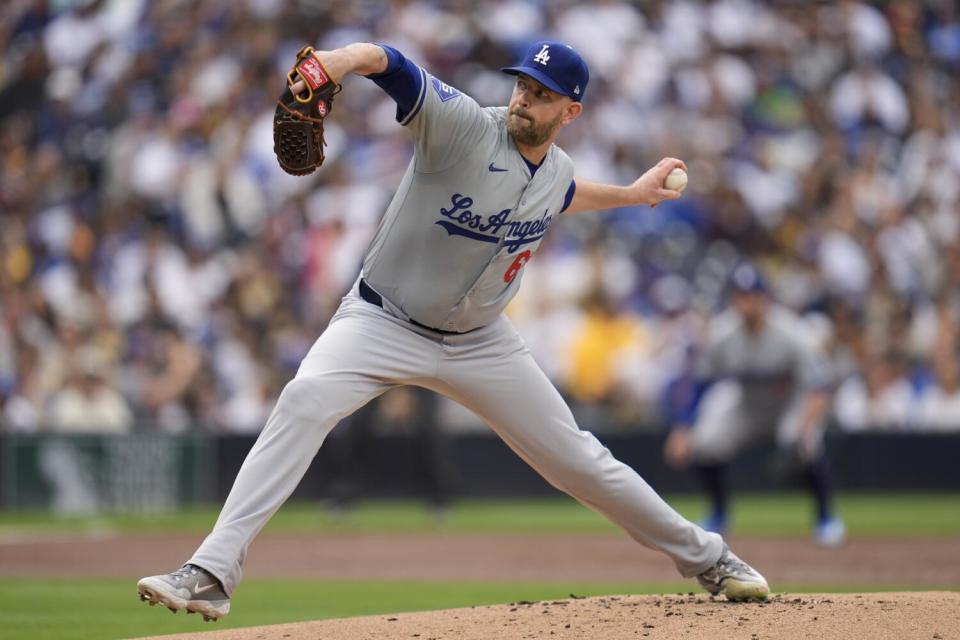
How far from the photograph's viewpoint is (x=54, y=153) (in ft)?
52.5

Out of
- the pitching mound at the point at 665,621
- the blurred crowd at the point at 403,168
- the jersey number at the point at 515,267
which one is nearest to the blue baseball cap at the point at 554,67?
the jersey number at the point at 515,267

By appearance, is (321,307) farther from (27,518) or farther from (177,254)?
(27,518)

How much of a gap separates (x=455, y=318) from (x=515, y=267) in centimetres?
32

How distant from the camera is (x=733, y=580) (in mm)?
5668

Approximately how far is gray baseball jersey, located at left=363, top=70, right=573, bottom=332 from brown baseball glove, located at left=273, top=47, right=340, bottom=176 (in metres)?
0.53

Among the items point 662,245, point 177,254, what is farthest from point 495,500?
point 177,254

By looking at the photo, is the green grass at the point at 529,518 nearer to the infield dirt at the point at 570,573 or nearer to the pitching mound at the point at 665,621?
the infield dirt at the point at 570,573

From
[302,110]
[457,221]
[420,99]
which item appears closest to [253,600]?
[457,221]

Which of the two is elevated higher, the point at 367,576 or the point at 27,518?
the point at 367,576

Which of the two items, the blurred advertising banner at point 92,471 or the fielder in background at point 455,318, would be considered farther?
the blurred advertising banner at point 92,471

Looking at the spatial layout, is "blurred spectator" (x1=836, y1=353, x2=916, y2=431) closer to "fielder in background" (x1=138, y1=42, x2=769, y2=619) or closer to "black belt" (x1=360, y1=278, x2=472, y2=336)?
"fielder in background" (x1=138, y1=42, x2=769, y2=619)

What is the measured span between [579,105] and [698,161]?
11.6 meters

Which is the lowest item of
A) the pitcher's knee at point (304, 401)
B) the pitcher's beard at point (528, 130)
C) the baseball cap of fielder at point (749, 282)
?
the baseball cap of fielder at point (749, 282)

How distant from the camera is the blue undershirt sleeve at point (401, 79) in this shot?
472 centimetres
